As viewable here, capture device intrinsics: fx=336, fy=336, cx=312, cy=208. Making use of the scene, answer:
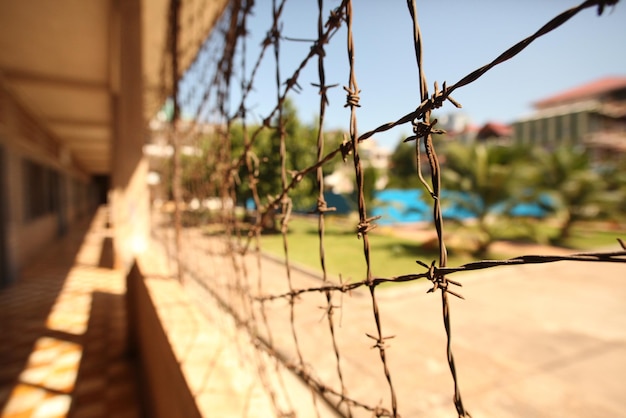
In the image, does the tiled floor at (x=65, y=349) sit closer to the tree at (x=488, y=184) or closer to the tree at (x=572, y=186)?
the tree at (x=488, y=184)

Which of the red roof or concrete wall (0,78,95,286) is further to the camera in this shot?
the red roof

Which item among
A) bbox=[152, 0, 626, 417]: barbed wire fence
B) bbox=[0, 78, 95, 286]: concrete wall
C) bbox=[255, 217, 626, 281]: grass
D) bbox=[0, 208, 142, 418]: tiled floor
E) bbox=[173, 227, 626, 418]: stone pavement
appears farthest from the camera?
bbox=[0, 78, 95, 286]: concrete wall

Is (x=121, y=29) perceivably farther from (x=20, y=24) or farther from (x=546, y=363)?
(x=546, y=363)

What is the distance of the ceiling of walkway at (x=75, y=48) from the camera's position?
130 inches

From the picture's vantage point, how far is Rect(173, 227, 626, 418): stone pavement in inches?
80.0

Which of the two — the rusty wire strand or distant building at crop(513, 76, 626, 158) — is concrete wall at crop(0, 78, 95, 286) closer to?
the rusty wire strand

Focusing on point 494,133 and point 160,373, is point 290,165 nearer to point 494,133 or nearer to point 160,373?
point 160,373

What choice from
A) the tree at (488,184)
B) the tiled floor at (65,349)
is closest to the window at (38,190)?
the tiled floor at (65,349)

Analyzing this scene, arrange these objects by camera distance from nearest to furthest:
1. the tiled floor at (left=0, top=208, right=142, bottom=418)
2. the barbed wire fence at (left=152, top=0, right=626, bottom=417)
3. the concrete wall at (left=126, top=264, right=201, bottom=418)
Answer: the barbed wire fence at (left=152, top=0, right=626, bottom=417) → the concrete wall at (left=126, top=264, right=201, bottom=418) → the tiled floor at (left=0, top=208, right=142, bottom=418)

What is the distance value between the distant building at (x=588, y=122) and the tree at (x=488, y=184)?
Answer: 736cm

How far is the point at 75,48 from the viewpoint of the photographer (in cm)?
419

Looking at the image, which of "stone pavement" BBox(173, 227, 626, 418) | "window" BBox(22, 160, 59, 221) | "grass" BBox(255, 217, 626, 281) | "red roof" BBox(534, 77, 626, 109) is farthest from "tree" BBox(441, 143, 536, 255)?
"red roof" BBox(534, 77, 626, 109)

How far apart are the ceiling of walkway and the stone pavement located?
2356 mm

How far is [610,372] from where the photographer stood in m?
2.48
